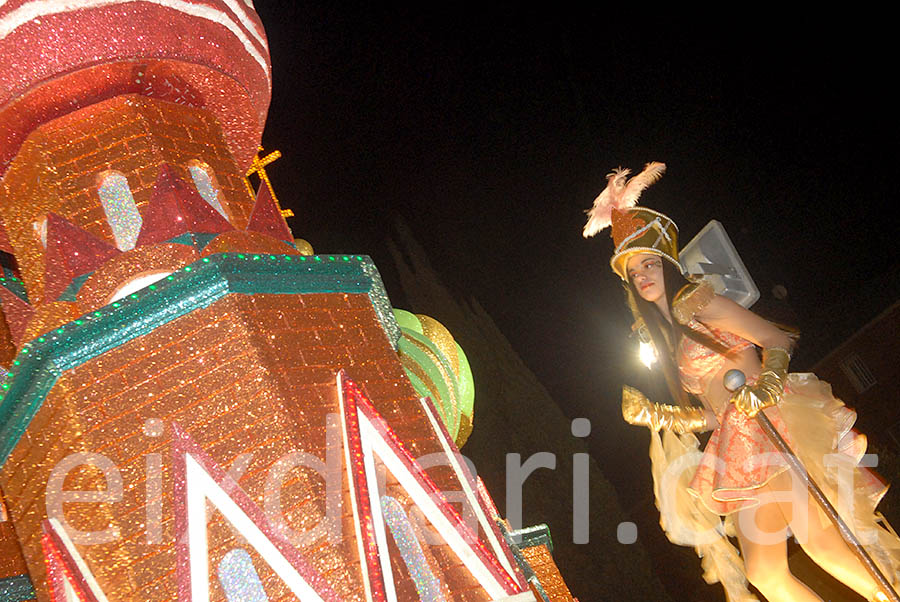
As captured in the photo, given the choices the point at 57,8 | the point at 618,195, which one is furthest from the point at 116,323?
the point at 618,195

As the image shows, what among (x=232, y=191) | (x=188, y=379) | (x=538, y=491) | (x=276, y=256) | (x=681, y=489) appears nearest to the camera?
(x=188, y=379)

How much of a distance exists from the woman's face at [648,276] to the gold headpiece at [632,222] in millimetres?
45

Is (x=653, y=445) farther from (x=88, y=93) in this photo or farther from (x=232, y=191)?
(x=88, y=93)

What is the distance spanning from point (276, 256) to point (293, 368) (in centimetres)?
36

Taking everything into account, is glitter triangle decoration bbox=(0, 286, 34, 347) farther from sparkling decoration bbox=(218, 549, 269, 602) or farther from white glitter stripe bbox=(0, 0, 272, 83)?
sparkling decoration bbox=(218, 549, 269, 602)

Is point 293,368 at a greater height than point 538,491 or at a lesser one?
lesser

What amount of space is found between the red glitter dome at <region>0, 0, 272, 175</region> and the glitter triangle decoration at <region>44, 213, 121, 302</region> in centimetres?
43

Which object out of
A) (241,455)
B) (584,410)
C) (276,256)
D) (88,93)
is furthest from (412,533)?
(584,410)

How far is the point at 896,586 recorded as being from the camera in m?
3.51

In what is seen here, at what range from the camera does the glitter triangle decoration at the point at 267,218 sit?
8.77ft

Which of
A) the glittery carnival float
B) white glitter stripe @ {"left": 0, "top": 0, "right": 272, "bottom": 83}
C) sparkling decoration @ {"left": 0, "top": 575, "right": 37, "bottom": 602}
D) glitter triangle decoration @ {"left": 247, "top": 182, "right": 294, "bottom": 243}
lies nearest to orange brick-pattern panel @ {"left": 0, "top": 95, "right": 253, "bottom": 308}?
the glittery carnival float

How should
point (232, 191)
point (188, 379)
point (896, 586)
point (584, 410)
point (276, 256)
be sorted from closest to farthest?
point (188, 379) → point (276, 256) → point (232, 191) → point (896, 586) → point (584, 410)

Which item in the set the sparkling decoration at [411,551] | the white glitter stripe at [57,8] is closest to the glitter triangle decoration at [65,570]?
the sparkling decoration at [411,551]

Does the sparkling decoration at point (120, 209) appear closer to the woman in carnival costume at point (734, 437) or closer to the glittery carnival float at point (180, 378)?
the glittery carnival float at point (180, 378)
